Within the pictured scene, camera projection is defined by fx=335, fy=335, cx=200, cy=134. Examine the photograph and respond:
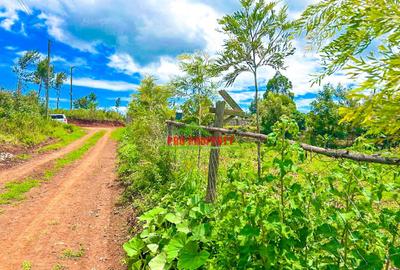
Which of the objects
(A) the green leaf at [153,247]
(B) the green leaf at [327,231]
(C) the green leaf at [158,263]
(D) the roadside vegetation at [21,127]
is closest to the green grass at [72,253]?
(A) the green leaf at [153,247]

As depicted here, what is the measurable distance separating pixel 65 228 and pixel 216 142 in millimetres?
3724

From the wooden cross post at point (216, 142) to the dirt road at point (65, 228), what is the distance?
1776 millimetres

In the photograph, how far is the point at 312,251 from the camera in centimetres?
248

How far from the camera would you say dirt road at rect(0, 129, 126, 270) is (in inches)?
199

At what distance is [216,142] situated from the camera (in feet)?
15.1

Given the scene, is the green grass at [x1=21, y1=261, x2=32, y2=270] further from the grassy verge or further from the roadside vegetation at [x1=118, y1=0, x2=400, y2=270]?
the grassy verge

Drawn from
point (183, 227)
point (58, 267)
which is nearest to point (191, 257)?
point (183, 227)

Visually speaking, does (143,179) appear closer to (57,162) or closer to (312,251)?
(312,251)

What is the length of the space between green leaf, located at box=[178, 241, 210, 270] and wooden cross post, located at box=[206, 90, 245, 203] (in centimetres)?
123

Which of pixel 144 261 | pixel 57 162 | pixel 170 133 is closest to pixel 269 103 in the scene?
pixel 57 162

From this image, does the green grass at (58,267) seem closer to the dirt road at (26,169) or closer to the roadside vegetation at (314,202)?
the roadside vegetation at (314,202)

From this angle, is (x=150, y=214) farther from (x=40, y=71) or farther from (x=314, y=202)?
(x=40, y=71)

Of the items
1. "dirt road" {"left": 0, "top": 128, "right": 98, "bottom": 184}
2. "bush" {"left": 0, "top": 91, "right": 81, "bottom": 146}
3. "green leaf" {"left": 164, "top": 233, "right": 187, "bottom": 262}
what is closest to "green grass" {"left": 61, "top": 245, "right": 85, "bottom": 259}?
"green leaf" {"left": 164, "top": 233, "right": 187, "bottom": 262}

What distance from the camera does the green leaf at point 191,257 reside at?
3.02 meters
